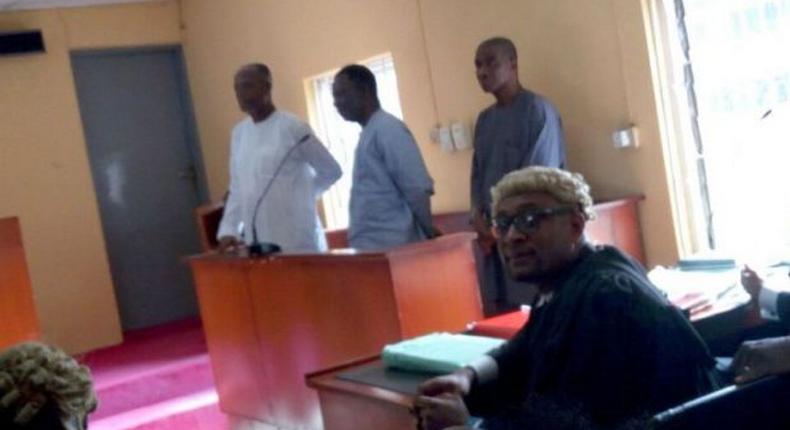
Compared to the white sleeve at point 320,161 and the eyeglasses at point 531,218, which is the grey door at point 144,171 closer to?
the white sleeve at point 320,161

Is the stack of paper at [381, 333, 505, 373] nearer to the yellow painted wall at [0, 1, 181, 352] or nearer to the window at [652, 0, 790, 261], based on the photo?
the window at [652, 0, 790, 261]

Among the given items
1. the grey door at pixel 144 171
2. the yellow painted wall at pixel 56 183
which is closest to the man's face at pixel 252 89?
the yellow painted wall at pixel 56 183

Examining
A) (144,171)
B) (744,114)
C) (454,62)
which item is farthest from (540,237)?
(144,171)

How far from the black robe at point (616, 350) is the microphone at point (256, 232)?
7.01ft

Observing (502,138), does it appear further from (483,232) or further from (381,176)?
(381,176)

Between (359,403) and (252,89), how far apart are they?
2.20 m

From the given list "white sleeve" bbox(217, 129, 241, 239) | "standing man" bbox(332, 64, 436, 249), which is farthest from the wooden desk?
"white sleeve" bbox(217, 129, 241, 239)

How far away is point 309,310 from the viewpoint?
3.60 meters

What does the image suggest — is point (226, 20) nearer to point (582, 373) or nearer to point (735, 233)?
point (735, 233)

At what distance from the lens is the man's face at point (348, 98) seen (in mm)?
3799

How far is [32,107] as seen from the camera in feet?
20.1

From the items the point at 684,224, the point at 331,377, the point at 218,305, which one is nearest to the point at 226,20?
the point at 218,305

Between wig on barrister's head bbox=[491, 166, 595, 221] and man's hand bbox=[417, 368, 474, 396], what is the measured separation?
362 mm

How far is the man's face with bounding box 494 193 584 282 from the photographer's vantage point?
1.89 metres
